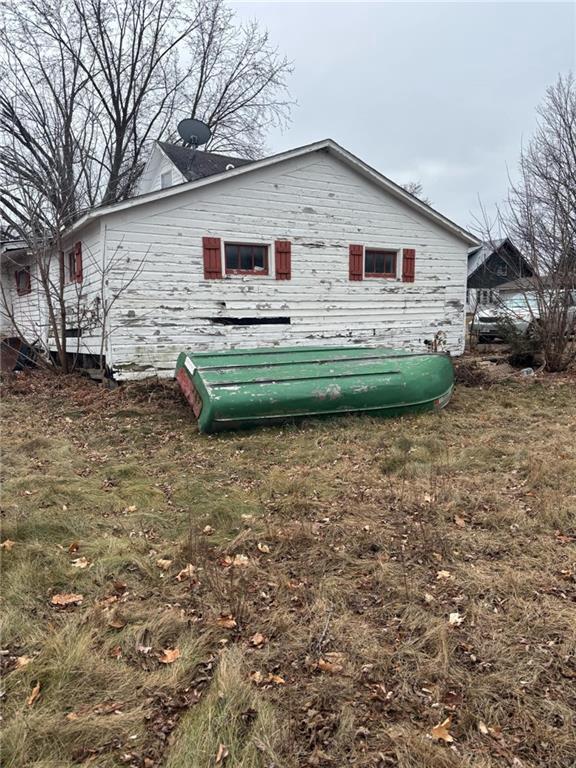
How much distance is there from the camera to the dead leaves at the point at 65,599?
2.68 meters

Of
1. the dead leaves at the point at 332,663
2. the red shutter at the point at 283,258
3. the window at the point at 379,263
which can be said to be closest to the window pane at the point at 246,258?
the red shutter at the point at 283,258

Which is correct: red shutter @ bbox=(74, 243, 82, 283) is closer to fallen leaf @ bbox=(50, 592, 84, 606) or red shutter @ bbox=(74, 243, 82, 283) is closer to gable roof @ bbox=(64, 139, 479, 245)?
gable roof @ bbox=(64, 139, 479, 245)

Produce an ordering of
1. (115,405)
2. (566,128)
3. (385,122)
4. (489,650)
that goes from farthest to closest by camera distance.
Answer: (385,122) < (566,128) < (115,405) < (489,650)

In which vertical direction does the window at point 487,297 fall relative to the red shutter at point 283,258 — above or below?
below

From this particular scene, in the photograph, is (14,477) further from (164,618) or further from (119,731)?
(119,731)

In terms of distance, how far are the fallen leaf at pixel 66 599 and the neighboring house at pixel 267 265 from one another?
6.74 m

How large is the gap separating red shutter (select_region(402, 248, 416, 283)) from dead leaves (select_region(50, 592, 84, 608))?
10324 mm

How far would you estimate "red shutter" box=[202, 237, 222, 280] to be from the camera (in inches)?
376

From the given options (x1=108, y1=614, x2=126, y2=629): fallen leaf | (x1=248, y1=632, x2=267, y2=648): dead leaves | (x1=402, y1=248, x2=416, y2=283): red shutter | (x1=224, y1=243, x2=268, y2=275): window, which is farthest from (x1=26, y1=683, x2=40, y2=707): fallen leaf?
(x1=402, y1=248, x2=416, y2=283): red shutter

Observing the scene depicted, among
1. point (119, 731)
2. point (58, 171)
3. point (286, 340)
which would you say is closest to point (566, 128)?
point (286, 340)

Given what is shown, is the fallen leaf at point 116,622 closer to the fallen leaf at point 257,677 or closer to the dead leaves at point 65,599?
the dead leaves at point 65,599

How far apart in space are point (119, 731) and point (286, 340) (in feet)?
29.4

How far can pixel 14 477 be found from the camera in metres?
4.55

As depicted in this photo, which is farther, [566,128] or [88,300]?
[566,128]
